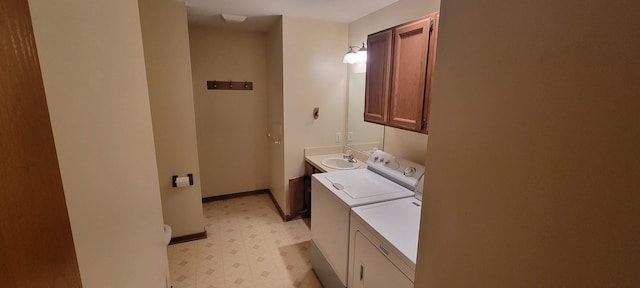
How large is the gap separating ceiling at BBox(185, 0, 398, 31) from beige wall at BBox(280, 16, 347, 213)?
0.17m

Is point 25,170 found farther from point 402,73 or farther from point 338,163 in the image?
point 338,163

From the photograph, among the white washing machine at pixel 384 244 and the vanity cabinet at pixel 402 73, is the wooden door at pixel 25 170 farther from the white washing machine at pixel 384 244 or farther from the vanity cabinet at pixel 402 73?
the vanity cabinet at pixel 402 73

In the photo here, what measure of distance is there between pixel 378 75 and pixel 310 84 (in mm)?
1106

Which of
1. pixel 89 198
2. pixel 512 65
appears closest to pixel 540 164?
pixel 512 65

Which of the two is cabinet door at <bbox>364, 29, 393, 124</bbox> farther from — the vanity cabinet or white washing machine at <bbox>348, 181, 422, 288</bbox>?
white washing machine at <bbox>348, 181, 422, 288</bbox>

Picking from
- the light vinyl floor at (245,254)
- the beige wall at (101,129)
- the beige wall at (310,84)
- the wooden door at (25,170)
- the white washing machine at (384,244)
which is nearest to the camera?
the wooden door at (25,170)

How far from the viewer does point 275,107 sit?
3361 millimetres

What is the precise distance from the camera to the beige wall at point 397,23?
2.13 m

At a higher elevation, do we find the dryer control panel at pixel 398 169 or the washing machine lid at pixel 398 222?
the dryer control panel at pixel 398 169

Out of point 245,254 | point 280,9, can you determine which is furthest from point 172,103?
point 245,254

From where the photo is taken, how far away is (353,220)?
1644 millimetres

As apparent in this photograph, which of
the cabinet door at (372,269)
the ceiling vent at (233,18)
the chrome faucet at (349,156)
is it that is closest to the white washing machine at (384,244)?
the cabinet door at (372,269)

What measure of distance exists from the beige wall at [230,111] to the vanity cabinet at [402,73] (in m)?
2.00

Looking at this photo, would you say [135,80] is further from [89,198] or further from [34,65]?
[34,65]
